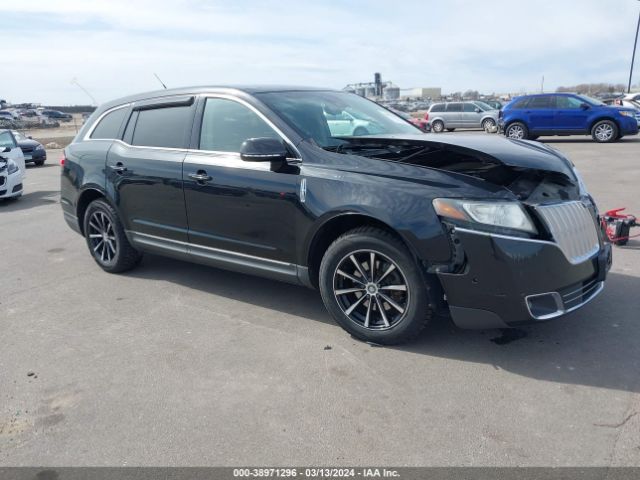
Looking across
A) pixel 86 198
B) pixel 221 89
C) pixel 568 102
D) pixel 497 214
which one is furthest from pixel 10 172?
pixel 568 102

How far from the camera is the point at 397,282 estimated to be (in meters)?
3.61

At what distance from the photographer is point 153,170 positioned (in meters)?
4.83

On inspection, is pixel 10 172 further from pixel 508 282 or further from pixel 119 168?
pixel 508 282

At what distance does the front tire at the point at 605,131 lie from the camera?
17.6m

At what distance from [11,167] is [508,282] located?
34.5ft

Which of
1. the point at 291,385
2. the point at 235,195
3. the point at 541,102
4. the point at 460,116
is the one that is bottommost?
the point at 291,385

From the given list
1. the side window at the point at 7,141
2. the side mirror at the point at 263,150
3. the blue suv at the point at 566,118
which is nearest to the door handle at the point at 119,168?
the side mirror at the point at 263,150

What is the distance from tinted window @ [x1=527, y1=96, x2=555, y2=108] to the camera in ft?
60.7

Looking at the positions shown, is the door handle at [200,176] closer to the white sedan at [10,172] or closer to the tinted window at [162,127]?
the tinted window at [162,127]

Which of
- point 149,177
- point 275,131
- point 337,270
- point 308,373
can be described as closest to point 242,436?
Answer: point 308,373

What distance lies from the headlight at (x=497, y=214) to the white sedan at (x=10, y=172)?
32.5 feet

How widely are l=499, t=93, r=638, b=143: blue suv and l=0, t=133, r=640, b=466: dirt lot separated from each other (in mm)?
14667

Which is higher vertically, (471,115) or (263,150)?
(263,150)

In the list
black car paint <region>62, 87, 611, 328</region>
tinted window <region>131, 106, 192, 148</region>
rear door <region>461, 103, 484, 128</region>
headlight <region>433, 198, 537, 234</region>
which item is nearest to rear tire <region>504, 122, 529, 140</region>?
rear door <region>461, 103, 484, 128</region>
